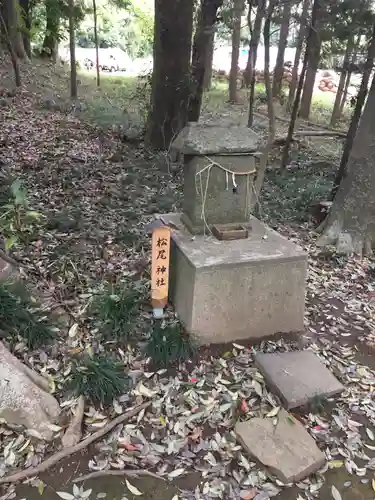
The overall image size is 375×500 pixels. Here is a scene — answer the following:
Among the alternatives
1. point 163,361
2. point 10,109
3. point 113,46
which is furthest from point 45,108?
point 113,46

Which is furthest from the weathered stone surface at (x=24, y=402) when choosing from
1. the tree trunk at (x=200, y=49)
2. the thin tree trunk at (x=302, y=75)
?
the tree trunk at (x=200, y=49)

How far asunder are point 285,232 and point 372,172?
1377 mm

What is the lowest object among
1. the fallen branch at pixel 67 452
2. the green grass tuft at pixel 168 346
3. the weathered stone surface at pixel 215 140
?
the fallen branch at pixel 67 452

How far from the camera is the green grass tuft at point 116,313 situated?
12.7 feet

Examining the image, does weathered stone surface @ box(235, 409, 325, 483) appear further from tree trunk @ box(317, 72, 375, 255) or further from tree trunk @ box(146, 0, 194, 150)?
tree trunk @ box(146, 0, 194, 150)

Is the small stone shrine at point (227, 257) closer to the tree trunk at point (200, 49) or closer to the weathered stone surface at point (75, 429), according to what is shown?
the weathered stone surface at point (75, 429)

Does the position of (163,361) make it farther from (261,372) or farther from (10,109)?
(10,109)

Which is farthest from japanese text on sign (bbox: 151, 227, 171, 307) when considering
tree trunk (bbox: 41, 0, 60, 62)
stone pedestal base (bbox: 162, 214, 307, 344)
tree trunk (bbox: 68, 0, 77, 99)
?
tree trunk (bbox: 41, 0, 60, 62)

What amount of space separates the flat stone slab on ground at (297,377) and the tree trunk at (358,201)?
238cm

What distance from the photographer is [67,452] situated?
2902mm

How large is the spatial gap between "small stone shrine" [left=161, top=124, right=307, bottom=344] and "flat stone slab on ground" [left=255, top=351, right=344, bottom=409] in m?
0.35

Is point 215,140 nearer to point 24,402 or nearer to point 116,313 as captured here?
point 116,313

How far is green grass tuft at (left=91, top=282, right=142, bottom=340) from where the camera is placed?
3.87 m

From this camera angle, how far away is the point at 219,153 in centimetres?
384
